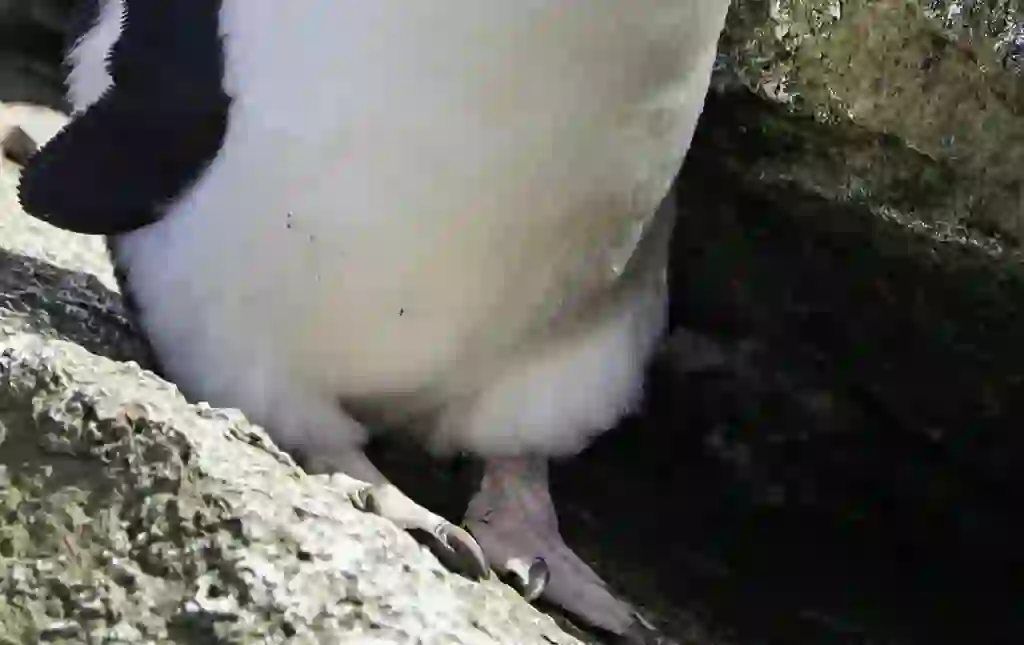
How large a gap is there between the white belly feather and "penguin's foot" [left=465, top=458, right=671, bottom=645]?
98mm

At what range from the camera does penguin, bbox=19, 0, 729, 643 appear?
75 cm

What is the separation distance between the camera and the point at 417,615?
23.8 inches

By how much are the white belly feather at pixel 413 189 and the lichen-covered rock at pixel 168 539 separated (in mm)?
162

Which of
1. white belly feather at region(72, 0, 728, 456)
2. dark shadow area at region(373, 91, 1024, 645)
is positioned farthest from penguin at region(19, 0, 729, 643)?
dark shadow area at region(373, 91, 1024, 645)

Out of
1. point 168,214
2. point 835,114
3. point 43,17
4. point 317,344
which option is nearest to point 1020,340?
point 835,114

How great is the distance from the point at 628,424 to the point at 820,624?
238mm

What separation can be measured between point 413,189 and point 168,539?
277mm

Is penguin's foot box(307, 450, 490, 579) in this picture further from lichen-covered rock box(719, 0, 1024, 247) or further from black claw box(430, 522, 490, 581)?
lichen-covered rock box(719, 0, 1024, 247)

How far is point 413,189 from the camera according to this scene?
30.5 inches

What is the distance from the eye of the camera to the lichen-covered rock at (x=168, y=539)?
57cm

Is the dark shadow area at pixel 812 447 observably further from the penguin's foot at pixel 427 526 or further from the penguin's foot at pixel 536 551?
the penguin's foot at pixel 427 526

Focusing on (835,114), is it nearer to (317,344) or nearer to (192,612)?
(317,344)

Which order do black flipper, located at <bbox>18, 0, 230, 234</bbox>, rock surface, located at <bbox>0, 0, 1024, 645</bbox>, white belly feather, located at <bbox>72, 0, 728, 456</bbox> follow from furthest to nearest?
rock surface, located at <bbox>0, 0, 1024, 645</bbox> → black flipper, located at <bbox>18, 0, 230, 234</bbox> → white belly feather, located at <bbox>72, 0, 728, 456</bbox>

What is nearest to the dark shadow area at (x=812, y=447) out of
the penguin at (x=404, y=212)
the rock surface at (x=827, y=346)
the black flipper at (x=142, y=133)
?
the rock surface at (x=827, y=346)
